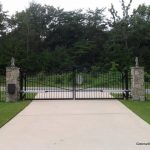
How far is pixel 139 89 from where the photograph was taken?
23.2 metres

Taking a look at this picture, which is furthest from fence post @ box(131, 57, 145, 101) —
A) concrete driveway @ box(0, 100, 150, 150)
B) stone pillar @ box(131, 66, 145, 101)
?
concrete driveway @ box(0, 100, 150, 150)

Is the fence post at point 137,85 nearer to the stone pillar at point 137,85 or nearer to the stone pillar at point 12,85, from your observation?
the stone pillar at point 137,85

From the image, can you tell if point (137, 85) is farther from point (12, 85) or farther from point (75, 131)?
point (75, 131)

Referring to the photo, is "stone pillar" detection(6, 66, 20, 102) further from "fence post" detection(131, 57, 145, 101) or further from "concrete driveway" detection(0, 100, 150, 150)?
"fence post" detection(131, 57, 145, 101)

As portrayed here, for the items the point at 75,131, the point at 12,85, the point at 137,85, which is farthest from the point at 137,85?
the point at 75,131

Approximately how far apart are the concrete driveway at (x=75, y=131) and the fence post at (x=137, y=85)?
5808 millimetres

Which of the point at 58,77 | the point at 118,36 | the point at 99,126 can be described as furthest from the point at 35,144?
the point at 118,36

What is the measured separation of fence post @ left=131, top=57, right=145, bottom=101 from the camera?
23.1 metres

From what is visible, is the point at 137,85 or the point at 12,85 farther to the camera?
the point at 137,85

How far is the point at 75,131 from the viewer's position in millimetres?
12133

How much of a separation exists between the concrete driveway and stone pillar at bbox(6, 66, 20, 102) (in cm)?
534

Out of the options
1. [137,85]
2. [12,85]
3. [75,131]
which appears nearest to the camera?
[75,131]

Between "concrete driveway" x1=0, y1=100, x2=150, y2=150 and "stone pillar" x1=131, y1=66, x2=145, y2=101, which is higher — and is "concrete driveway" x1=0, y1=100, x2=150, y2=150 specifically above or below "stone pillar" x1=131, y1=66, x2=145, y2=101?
below

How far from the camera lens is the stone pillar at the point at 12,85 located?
22922 mm
